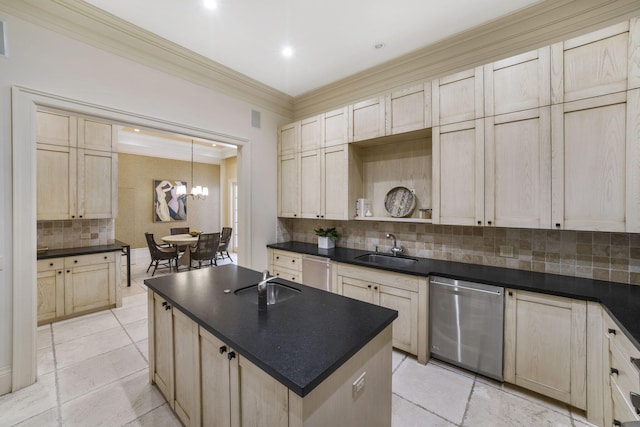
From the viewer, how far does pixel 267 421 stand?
1071mm

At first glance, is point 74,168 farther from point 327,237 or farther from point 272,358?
point 272,358

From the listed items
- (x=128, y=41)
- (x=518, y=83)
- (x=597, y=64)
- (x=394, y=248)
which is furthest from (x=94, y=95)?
(x=597, y=64)

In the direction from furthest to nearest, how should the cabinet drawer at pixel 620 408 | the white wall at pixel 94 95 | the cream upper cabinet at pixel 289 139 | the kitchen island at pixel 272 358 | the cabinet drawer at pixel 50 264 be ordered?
1. the cream upper cabinet at pixel 289 139
2. the cabinet drawer at pixel 50 264
3. the white wall at pixel 94 95
4. the cabinet drawer at pixel 620 408
5. the kitchen island at pixel 272 358

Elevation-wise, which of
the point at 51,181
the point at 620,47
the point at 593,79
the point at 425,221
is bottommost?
the point at 425,221

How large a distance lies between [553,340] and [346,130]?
2.73 m

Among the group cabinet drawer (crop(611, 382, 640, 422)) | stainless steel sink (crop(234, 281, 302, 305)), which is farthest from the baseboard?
cabinet drawer (crop(611, 382, 640, 422))

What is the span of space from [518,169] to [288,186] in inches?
109

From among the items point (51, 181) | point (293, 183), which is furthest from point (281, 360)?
point (51, 181)

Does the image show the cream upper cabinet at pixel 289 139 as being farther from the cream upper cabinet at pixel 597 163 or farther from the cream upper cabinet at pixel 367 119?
the cream upper cabinet at pixel 597 163

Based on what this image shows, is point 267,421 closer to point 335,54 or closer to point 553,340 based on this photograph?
point 553,340

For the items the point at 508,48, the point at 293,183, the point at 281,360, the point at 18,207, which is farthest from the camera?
the point at 293,183

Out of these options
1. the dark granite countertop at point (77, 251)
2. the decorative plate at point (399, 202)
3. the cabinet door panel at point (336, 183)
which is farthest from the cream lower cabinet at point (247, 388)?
the dark granite countertop at point (77, 251)

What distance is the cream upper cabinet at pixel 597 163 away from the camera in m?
1.74

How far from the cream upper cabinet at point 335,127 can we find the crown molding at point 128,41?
3.60 feet
